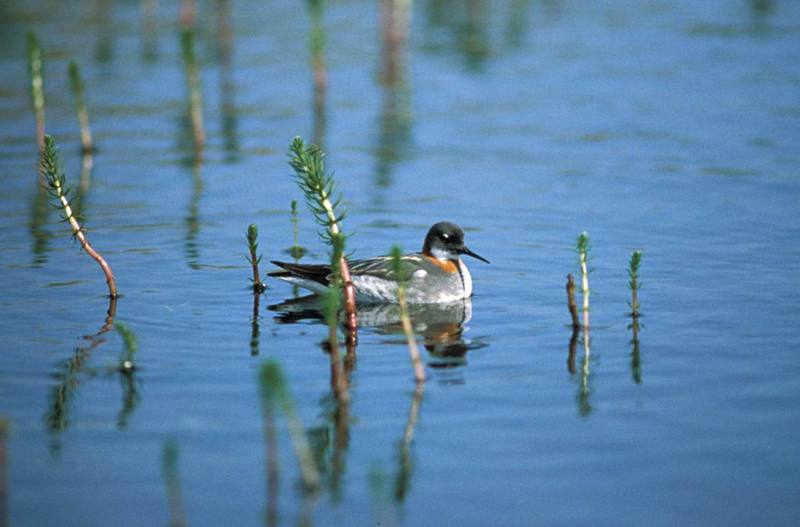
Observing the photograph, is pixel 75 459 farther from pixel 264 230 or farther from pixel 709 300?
pixel 264 230

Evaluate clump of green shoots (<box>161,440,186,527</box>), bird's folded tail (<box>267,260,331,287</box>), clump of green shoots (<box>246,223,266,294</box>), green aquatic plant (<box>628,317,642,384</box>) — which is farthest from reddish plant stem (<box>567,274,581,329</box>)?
clump of green shoots (<box>161,440,186,527</box>)

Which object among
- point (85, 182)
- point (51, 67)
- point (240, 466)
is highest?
point (51, 67)

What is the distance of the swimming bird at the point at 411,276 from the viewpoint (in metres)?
13.0

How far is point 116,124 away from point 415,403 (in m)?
15.0

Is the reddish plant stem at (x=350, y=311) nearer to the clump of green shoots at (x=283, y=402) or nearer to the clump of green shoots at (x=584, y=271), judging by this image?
the clump of green shoots at (x=584, y=271)

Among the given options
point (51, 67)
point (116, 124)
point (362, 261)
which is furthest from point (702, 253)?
point (51, 67)

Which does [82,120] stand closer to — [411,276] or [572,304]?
[411,276]

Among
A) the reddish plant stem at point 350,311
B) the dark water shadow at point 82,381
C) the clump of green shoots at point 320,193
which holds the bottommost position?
the dark water shadow at point 82,381

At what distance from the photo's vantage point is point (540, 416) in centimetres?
937

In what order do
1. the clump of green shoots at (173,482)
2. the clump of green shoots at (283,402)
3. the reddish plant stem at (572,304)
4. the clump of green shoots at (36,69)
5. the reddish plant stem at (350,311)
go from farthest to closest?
1. the clump of green shoots at (36,69)
2. the reddish plant stem at (350,311)
3. the reddish plant stem at (572,304)
4. the clump of green shoots at (283,402)
5. the clump of green shoots at (173,482)

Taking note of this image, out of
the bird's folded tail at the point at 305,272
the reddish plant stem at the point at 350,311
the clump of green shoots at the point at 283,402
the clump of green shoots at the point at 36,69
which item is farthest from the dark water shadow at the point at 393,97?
the clump of green shoots at the point at 283,402

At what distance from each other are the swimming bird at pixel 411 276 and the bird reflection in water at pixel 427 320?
4.7 inches

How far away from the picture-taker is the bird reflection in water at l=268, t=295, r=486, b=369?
11141 millimetres

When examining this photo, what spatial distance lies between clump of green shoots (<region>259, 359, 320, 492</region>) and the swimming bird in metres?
4.75
